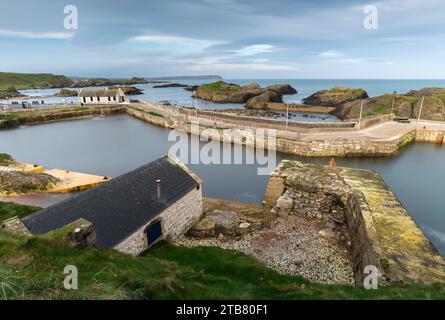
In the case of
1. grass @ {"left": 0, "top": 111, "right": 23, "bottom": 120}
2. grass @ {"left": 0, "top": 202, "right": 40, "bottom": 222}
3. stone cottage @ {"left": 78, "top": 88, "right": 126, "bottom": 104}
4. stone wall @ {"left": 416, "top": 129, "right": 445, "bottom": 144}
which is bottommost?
grass @ {"left": 0, "top": 202, "right": 40, "bottom": 222}

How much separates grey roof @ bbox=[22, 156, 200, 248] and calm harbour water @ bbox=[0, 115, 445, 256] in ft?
25.6

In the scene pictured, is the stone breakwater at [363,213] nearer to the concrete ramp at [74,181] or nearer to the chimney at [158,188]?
the chimney at [158,188]

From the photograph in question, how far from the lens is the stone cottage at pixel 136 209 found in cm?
1155

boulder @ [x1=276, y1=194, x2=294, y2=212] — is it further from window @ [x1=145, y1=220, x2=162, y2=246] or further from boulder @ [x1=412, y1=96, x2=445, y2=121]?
boulder @ [x1=412, y1=96, x2=445, y2=121]

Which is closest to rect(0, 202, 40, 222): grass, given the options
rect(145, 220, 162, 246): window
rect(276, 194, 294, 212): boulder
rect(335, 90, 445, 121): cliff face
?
rect(145, 220, 162, 246): window

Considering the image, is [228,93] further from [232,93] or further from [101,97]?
[101,97]

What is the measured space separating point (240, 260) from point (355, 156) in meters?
27.4

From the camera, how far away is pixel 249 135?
1527 inches

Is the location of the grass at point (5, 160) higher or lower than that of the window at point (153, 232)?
higher

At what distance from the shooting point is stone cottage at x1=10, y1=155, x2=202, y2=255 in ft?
37.9

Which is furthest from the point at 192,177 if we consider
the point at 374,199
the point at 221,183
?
the point at 374,199

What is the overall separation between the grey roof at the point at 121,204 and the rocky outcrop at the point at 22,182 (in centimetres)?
1133

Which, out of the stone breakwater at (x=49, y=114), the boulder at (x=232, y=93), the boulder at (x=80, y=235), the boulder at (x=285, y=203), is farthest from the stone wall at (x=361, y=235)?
the boulder at (x=232, y=93)

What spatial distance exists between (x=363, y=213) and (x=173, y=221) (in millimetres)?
10734
